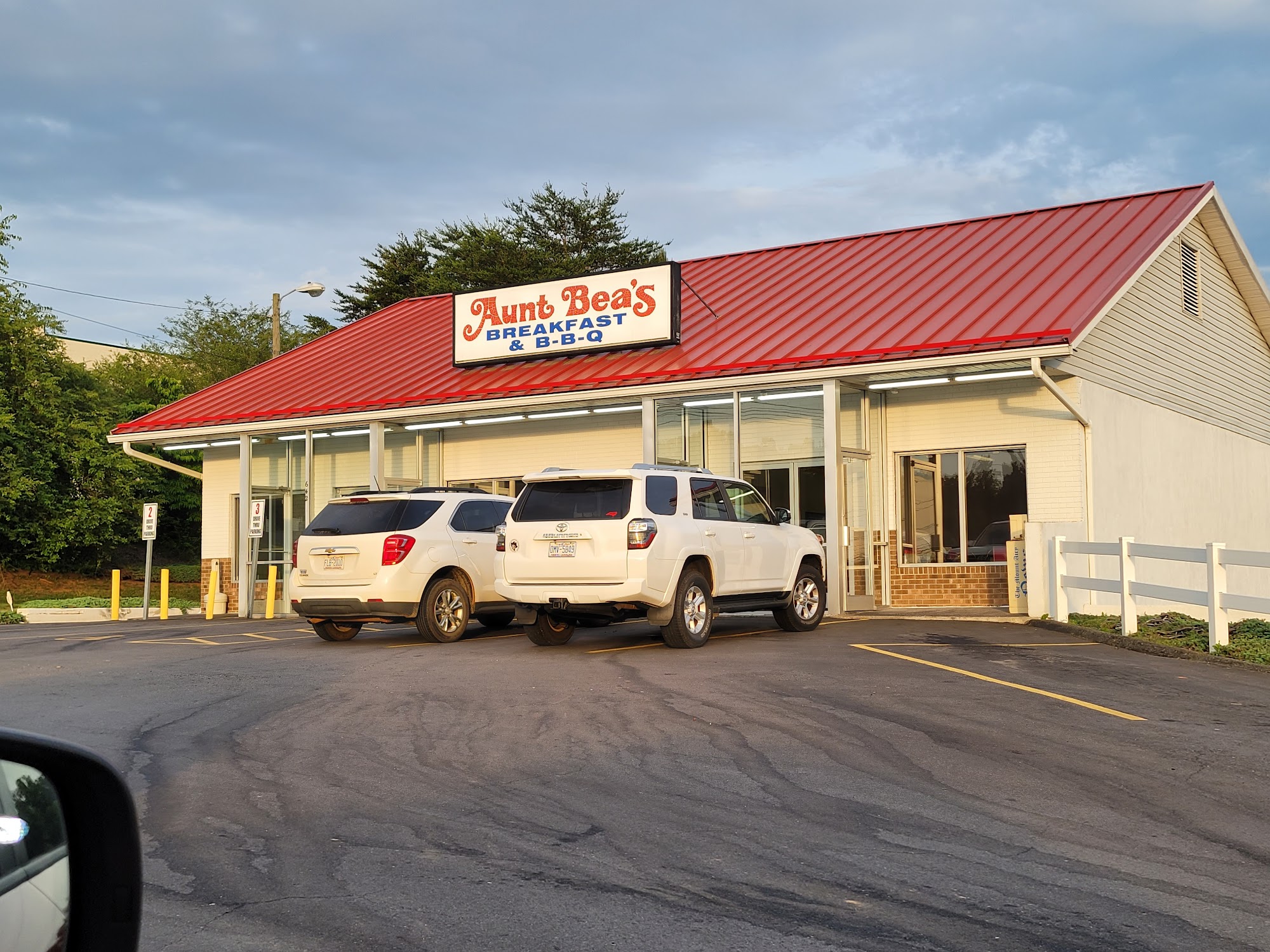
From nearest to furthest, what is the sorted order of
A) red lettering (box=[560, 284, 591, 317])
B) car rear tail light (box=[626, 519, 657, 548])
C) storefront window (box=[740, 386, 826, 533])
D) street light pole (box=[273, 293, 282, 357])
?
car rear tail light (box=[626, 519, 657, 548])
storefront window (box=[740, 386, 826, 533])
red lettering (box=[560, 284, 591, 317])
street light pole (box=[273, 293, 282, 357])

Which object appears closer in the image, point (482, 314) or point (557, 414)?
point (557, 414)

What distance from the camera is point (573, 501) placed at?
48.2ft

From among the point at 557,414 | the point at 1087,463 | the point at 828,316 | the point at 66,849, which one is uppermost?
the point at 828,316

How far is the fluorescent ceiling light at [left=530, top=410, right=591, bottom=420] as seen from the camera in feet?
80.6

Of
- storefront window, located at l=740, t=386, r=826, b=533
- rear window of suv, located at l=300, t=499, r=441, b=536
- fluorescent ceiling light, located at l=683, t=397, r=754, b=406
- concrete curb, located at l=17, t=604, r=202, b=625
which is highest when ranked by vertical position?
fluorescent ceiling light, located at l=683, t=397, r=754, b=406

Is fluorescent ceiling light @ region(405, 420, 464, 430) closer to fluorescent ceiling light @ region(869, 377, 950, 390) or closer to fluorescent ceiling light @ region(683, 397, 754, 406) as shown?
fluorescent ceiling light @ region(683, 397, 754, 406)

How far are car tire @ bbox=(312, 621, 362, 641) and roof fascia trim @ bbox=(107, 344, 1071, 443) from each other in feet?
22.6

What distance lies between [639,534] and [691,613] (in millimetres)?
1320

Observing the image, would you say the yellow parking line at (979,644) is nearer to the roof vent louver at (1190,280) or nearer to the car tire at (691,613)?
the car tire at (691,613)

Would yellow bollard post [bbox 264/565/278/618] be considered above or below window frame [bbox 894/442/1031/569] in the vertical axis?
below

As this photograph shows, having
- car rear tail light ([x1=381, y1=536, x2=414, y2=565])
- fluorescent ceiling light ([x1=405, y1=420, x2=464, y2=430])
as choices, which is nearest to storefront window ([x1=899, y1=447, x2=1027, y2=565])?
fluorescent ceiling light ([x1=405, y1=420, x2=464, y2=430])

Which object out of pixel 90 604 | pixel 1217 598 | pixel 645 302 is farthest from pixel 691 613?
pixel 90 604

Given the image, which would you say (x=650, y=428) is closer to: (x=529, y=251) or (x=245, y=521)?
(x=245, y=521)

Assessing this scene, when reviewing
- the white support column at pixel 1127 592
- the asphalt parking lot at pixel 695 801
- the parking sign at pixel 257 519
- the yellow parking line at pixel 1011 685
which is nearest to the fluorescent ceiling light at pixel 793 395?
the white support column at pixel 1127 592
